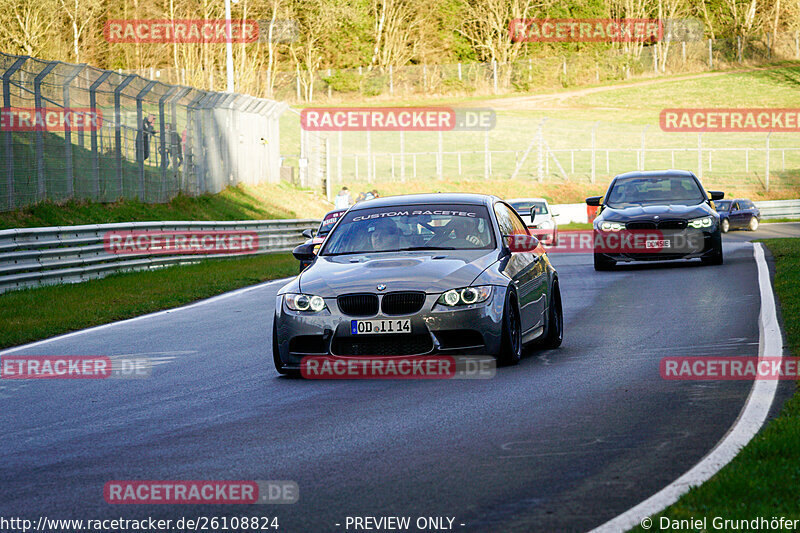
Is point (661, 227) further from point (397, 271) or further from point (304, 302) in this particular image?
point (304, 302)

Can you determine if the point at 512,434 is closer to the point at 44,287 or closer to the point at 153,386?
the point at 153,386

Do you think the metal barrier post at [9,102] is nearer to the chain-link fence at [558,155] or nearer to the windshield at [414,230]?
the windshield at [414,230]

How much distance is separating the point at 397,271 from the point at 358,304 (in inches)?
18.4

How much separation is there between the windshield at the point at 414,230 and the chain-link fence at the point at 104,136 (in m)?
12.8

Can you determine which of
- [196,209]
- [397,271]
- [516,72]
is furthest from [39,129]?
[516,72]

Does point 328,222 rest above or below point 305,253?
below

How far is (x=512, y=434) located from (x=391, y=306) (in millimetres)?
2377

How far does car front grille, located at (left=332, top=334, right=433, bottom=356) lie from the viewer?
8953 millimetres

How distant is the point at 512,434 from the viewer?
6.77 m

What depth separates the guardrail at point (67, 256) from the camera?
672 inches

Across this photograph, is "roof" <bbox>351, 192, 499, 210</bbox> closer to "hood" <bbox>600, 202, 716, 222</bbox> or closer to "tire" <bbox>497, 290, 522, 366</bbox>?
"tire" <bbox>497, 290, 522, 366</bbox>

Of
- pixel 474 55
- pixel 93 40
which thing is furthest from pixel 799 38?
pixel 93 40

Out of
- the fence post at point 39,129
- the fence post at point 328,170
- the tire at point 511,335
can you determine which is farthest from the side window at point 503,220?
the fence post at point 328,170

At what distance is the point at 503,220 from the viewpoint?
1080cm
